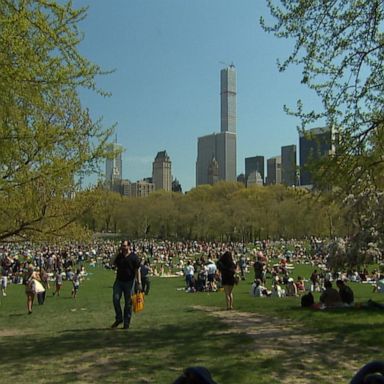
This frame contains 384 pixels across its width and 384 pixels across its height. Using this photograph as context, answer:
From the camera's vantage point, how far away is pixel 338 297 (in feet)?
45.0

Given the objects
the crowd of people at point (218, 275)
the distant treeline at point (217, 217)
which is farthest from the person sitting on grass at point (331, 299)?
the distant treeline at point (217, 217)

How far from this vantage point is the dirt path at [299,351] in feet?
21.4

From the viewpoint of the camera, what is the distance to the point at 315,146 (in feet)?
36.6

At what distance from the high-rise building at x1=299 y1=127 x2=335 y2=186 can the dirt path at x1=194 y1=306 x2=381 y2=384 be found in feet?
9.74

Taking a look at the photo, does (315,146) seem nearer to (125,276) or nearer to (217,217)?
(125,276)

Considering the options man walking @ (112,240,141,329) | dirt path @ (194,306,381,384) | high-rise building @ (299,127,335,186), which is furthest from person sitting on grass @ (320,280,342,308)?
man walking @ (112,240,141,329)

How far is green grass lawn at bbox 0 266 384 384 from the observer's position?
6559mm

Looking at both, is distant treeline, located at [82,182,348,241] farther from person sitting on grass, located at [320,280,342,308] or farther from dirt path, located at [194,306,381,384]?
dirt path, located at [194,306,381,384]

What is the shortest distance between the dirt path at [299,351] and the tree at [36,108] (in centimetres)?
421

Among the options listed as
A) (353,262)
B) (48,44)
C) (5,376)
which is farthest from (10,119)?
(353,262)

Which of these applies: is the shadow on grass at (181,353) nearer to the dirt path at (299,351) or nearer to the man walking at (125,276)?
the dirt path at (299,351)

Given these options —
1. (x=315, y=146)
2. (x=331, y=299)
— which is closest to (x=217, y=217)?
(x=331, y=299)

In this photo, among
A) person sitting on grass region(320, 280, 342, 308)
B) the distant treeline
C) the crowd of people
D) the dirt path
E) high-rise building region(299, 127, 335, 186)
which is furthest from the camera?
the distant treeline

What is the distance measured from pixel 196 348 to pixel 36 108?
4762mm
